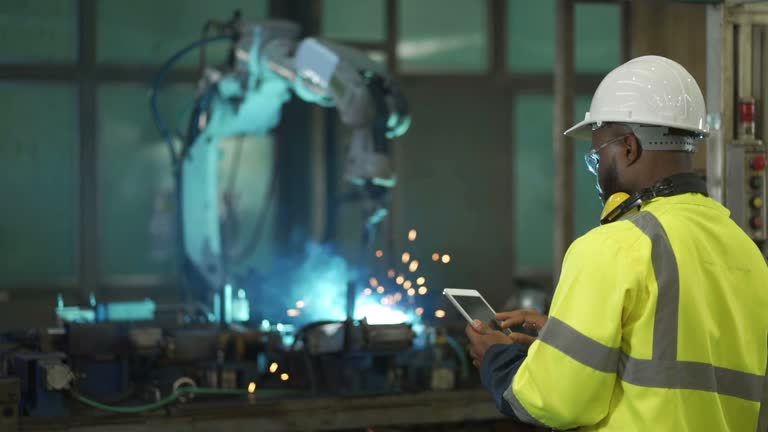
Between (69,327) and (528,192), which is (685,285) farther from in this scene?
(528,192)

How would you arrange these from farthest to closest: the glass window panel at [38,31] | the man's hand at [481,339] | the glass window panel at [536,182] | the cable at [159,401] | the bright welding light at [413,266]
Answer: the glass window panel at [536,182]
the bright welding light at [413,266]
the glass window panel at [38,31]
the cable at [159,401]
the man's hand at [481,339]

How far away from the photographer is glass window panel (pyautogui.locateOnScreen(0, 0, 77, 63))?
7.14m

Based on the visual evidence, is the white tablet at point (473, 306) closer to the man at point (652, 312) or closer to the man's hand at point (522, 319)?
the man's hand at point (522, 319)

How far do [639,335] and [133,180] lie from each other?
226 inches

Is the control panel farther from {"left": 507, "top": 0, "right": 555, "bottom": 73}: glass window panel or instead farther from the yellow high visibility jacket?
{"left": 507, "top": 0, "right": 555, "bottom": 73}: glass window panel

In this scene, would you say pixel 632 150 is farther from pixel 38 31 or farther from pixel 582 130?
pixel 38 31

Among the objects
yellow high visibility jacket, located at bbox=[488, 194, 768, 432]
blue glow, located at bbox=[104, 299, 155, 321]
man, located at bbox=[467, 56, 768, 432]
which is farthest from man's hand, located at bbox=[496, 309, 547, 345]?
blue glow, located at bbox=[104, 299, 155, 321]

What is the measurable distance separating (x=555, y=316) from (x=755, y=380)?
20.4 inches

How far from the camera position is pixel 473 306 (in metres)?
2.77

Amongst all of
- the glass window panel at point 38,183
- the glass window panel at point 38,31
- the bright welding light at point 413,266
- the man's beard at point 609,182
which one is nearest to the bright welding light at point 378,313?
the man's beard at point 609,182

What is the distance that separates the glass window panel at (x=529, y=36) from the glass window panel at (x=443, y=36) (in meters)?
0.22

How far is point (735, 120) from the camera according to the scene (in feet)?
13.2

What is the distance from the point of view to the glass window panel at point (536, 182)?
838 cm

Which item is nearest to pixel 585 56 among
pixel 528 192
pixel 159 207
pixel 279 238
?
pixel 528 192
